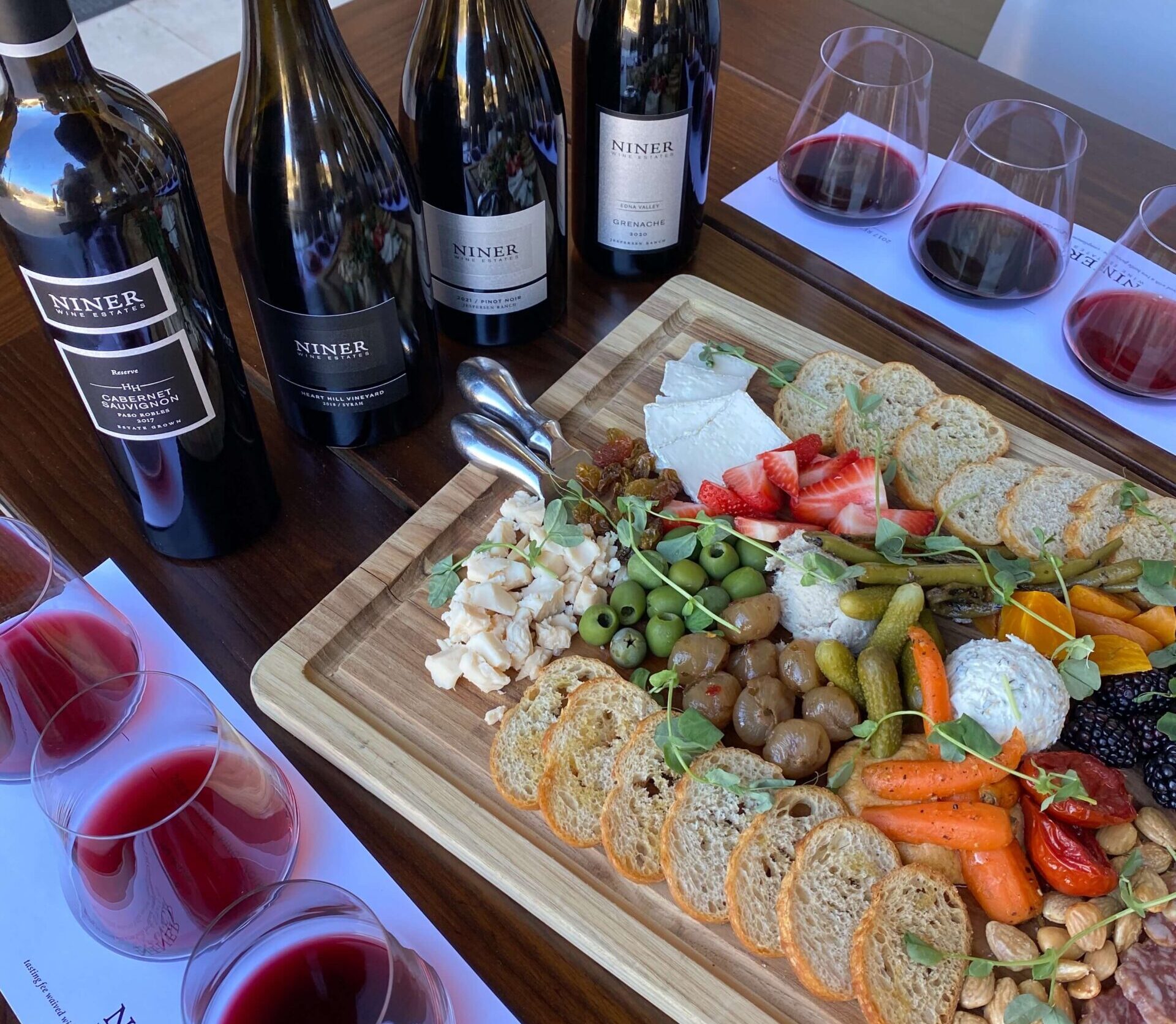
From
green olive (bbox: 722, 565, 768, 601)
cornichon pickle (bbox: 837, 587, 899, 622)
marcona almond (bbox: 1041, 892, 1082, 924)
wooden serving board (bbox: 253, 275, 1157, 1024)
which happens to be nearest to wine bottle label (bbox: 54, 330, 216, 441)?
wooden serving board (bbox: 253, 275, 1157, 1024)

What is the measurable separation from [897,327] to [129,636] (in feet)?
3.47

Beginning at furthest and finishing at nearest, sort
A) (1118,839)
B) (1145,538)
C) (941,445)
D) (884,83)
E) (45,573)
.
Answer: (884,83) < (941,445) < (1145,538) < (1118,839) < (45,573)

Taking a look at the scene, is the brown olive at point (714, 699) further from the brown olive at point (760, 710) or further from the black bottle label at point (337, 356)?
the black bottle label at point (337, 356)

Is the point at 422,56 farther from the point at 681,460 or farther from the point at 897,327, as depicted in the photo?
the point at 897,327

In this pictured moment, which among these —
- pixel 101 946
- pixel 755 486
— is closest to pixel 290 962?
pixel 101 946

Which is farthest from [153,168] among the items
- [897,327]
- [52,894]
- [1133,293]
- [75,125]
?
[1133,293]

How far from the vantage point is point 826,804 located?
890mm

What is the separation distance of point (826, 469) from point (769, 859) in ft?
1.52

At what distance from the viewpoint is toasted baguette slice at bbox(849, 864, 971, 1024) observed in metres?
0.79

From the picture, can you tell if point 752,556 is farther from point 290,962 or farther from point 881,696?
point 290,962

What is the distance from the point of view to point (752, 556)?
107 centimetres

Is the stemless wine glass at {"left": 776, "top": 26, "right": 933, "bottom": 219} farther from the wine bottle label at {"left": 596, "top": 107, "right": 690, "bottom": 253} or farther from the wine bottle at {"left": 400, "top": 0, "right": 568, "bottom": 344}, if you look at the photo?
the wine bottle at {"left": 400, "top": 0, "right": 568, "bottom": 344}

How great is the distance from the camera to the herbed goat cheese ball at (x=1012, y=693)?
0.92 m

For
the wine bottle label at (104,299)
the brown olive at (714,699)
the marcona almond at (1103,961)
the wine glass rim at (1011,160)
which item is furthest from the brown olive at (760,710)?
the wine glass rim at (1011,160)
